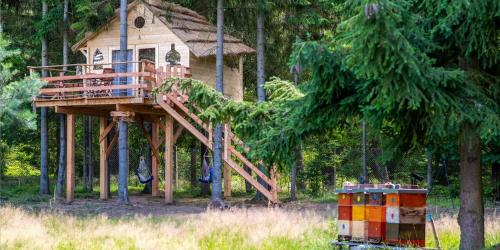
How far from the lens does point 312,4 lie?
2547cm

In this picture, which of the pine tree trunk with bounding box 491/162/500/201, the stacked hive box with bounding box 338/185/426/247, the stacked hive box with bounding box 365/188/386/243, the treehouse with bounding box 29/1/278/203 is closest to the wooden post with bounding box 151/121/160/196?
the treehouse with bounding box 29/1/278/203

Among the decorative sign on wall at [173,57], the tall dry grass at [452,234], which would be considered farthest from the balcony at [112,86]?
the tall dry grass at [452,234]

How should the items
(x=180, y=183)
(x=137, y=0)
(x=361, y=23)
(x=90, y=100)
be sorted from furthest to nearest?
(x=180, y=183), (x=137, y=0), (x=90, y=100), (x=361, y=23)

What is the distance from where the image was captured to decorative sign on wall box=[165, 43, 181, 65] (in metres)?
24.3

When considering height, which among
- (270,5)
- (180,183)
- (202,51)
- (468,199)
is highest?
(270,5)

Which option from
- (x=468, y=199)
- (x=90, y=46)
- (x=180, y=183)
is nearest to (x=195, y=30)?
(x=90, y=46)

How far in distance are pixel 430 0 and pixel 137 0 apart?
56.4ft

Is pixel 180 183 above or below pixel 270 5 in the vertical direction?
below

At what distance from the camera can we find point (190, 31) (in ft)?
83.3

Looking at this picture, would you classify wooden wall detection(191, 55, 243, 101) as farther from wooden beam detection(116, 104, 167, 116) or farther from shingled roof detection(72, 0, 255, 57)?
wooden beam detection(116, 104, 167, 116)

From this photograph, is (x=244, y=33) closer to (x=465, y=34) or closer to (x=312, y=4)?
(x=312, y=4)

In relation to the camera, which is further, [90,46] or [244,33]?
[244,33]

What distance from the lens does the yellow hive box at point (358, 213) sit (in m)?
11.3

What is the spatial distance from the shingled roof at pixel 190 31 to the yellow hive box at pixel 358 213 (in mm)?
13378
